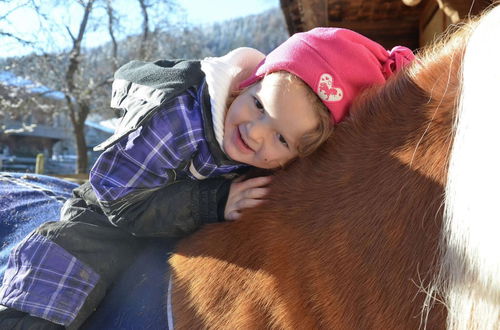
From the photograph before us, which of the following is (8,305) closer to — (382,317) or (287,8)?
(382,317)

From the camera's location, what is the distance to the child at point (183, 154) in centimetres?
112

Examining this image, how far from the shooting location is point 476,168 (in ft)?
2.31

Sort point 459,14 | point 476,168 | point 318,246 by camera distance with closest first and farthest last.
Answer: point 476,168, point 318,246, point 459,14

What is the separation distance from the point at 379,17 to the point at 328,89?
10.7ft

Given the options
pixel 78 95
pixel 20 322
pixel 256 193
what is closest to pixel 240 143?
pixel 256 193

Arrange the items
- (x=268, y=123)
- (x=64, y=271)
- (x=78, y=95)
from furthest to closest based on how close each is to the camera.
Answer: (x=78, y=95) < (x=64, y=271) < (x=268, y=123)

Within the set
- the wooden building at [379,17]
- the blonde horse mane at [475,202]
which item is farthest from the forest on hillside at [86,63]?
the blonde horse mane at [475,202]

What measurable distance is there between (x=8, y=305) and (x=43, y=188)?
1.08 metres

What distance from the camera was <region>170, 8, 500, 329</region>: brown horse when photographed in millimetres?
714

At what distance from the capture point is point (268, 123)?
1.18m

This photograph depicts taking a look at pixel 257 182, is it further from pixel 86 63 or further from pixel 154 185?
pixel 86 63

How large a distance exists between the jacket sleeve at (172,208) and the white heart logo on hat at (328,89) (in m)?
0.37

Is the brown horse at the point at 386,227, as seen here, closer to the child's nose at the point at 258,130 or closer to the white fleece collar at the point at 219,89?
the child's nose at the point at 258,130

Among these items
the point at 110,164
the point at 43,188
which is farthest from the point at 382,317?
the point at 43,188
